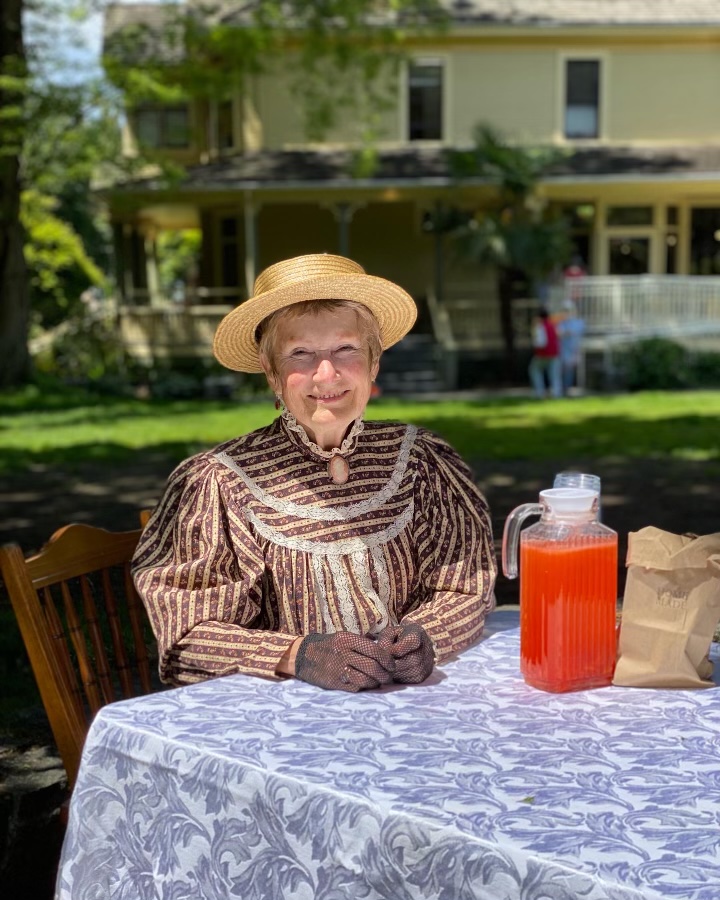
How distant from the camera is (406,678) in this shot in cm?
208

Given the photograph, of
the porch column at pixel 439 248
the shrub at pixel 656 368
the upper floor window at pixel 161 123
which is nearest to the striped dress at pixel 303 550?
the shrub at pixel 656 368

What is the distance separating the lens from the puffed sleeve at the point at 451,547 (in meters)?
2.35

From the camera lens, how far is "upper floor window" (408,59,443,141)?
22.8 m

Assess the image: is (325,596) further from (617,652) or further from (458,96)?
(458,96)

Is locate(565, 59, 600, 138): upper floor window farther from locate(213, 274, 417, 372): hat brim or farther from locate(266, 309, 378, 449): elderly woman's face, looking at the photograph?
locate(266, 309, 378, 449): elderly woman's face

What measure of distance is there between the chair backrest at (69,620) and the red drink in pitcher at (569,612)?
928mm

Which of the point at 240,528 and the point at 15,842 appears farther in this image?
the point at 15,842

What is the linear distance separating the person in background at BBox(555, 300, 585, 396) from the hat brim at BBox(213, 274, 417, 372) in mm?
15093

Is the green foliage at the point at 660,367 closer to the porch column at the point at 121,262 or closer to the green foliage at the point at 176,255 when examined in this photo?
the porch column at the point at 121,262

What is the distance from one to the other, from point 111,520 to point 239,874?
6.45 metres

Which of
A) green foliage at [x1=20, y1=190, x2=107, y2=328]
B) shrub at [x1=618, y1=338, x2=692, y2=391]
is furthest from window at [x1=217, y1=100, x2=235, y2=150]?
shrub at [x1=618, y1=338, x2=692, y2=391]

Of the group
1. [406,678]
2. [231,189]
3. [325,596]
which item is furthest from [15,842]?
[231,189]

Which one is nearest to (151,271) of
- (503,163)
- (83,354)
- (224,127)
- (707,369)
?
(224,127)

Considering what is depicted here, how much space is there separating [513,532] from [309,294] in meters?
0.65
